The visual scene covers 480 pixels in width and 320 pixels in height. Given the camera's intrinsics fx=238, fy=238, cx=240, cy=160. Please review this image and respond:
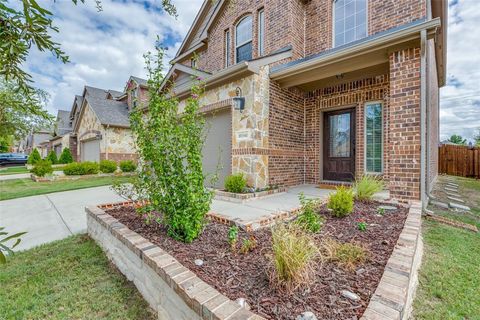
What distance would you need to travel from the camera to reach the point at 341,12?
7.32 m

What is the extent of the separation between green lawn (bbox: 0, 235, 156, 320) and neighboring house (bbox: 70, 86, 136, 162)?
11667 millimetres

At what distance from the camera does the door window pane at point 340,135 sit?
23.3ft

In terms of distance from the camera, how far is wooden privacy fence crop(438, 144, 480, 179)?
13.1 meters

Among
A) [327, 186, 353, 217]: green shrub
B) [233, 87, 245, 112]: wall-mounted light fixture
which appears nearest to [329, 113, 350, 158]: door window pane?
[233, 87, 245, 112]: wall-mounted light fixture

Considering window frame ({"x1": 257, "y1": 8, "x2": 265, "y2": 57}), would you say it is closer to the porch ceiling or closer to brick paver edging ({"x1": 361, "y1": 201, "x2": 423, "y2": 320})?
the porch ceiling

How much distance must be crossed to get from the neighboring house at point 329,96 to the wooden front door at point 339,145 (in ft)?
0.10

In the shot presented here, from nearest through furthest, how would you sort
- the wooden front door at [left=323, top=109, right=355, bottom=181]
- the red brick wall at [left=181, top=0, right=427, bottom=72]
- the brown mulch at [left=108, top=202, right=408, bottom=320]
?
the brown mulch at [left=108, top=202, right=408, bottom=320]
the wooden front door at [left=323, top=109, right=355, bottom=181]
the red brick wall at [left=181, top=0, right=427, bottom=72]

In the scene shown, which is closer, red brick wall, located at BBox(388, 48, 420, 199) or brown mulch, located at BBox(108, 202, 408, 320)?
brown mulch, located at BBox(108, 202, 408, 320)

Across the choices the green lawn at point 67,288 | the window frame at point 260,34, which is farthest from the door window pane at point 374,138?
the green lawn at point 67,288

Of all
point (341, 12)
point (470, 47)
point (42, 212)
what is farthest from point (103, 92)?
point (470, 47)

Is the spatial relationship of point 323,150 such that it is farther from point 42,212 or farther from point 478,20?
point 478,20

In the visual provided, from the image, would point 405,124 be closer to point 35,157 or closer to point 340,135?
point 340,135

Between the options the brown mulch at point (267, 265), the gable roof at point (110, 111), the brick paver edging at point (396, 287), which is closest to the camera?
the brick paver edging at point (396, 287)

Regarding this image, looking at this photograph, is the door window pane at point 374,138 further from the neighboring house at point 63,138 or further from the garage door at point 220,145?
the neighboring house at point 63,138
